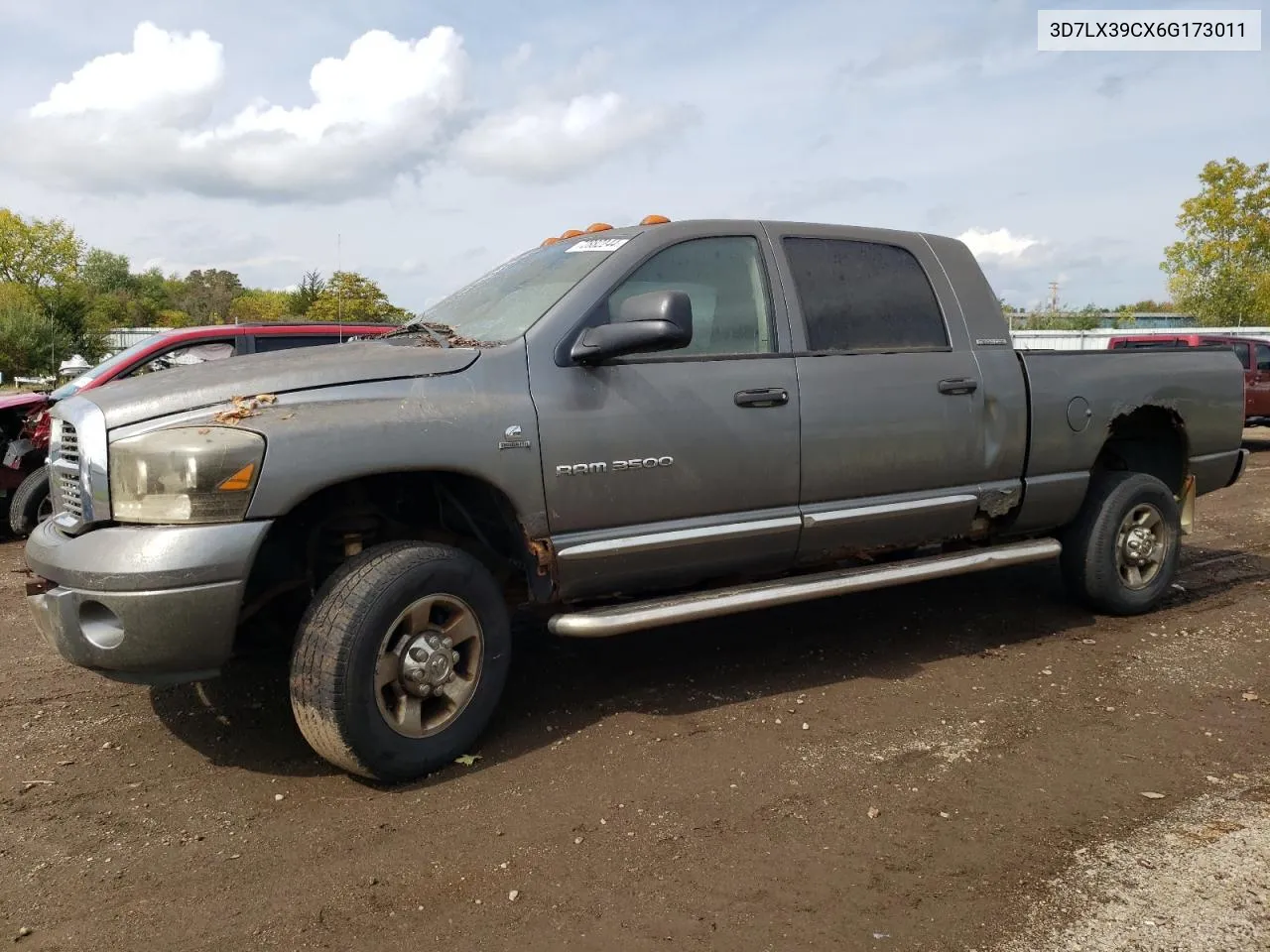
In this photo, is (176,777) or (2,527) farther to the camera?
(2,527)

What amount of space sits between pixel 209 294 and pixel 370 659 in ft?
211

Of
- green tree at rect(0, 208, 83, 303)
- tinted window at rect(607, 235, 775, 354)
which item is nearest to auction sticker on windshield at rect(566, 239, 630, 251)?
tinted window at rect(607, 235, 775, 354)

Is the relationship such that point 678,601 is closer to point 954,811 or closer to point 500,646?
point 500,646

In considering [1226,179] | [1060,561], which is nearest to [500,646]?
[1060,561]

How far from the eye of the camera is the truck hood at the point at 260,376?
128 inches

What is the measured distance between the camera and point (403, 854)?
2973mm

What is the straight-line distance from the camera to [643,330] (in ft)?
11.9

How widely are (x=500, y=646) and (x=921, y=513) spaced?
2.09m

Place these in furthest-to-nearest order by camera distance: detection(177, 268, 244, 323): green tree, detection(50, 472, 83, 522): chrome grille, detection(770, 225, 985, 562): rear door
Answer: detection(177, 268, 244, 323): green tree
detection(770, 225, 985, 562): rear door
detection(50, 472, 83, 522): chrome grille

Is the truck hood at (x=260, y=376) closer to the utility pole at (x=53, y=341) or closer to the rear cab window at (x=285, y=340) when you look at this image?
the rear cab window at (x=285, y=340)

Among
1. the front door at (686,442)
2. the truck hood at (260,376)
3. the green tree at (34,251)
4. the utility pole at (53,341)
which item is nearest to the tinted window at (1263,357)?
the front door at (686,442)

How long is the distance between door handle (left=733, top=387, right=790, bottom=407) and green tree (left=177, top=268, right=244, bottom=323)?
152 ft

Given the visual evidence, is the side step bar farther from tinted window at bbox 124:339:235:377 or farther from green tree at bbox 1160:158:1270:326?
green tree at bbox 1160:158:1270:326

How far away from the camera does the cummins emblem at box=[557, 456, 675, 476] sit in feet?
12.0
